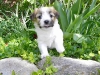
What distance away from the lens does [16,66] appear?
184 inches

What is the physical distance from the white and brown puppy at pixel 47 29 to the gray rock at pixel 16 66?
1.20ft

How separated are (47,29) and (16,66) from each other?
803mm

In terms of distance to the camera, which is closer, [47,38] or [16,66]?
[16,66]

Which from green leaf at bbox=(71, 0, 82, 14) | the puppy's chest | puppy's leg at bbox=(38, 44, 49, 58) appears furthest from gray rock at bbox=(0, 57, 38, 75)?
green leaf at bbox=(71, 0, 82, 14)

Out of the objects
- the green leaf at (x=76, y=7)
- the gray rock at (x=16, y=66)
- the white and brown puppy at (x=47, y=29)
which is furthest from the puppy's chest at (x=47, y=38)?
the green leaf at (x=76, y=7)

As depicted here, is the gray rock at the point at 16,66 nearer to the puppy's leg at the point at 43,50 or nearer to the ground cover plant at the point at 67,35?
the ground cover plant at the point at 67,35

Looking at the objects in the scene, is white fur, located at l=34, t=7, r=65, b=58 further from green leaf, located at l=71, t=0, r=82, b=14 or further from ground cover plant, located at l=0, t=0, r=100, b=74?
green leaf, located at l=71, t=0, r=82, b=14

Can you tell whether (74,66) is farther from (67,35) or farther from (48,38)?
(67,35)

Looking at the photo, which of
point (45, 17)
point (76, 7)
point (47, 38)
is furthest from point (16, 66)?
point (76, 7)

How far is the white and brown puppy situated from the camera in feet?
15.2

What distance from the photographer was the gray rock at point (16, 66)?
452cm

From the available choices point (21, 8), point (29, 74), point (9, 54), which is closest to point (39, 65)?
point (29, 74)

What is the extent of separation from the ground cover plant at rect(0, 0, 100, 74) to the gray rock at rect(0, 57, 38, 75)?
13 centimetres

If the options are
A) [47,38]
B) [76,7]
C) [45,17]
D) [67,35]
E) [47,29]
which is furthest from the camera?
[76,7]
